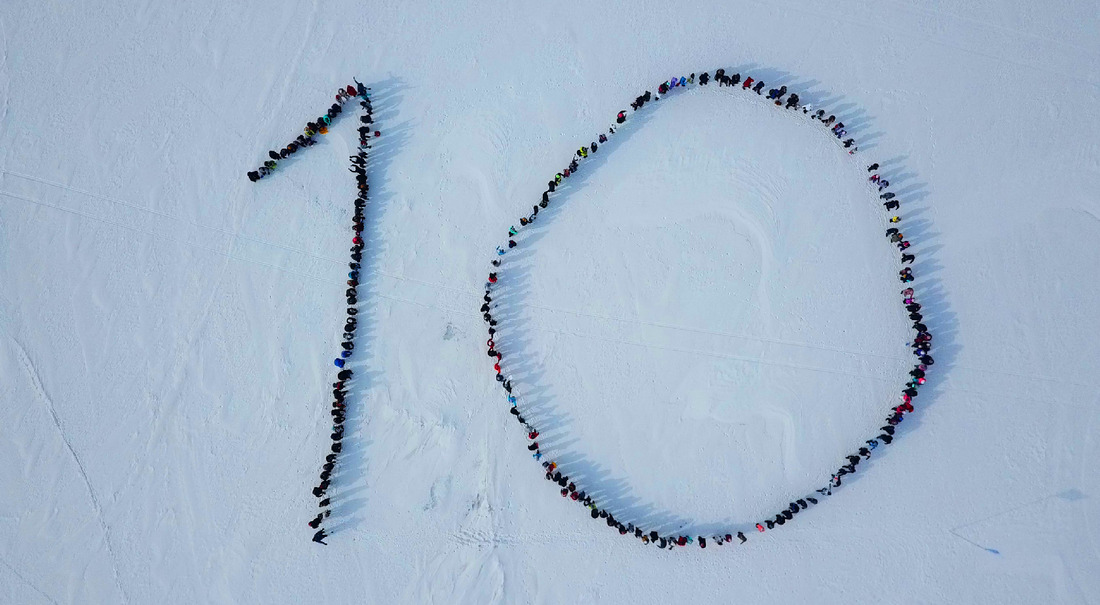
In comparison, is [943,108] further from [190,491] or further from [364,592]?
[190,491]

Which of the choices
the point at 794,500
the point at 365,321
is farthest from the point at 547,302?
the point at 794,500

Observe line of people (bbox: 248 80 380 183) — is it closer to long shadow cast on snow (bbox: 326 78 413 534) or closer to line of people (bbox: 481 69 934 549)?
long shadow cast on snow (bbox: 326 78 413 534)

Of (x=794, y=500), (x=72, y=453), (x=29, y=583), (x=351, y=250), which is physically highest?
(x=351, y=250)

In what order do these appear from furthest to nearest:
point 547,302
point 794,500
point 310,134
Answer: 1. point 310,134
2. point 547,302
3. point 794,500

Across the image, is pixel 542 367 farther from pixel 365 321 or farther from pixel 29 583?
pixel 29 583

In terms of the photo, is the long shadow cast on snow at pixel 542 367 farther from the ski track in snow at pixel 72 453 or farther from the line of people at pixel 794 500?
the ski track in snow at pixel 72 453

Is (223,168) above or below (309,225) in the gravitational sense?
above

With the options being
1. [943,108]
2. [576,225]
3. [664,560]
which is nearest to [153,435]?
[576,225]

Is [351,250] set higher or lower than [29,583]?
higher
